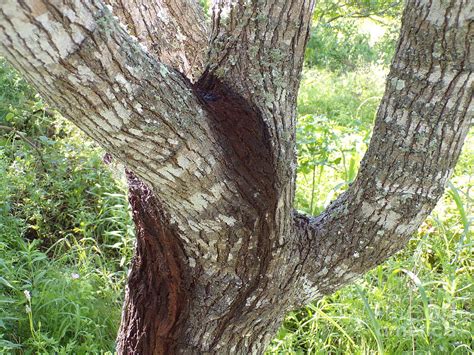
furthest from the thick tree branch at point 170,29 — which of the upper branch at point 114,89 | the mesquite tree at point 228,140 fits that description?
the upper branch at point 114,89

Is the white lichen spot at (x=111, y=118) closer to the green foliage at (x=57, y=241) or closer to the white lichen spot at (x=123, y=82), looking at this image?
the white lichen spot at (x=123, y=82)

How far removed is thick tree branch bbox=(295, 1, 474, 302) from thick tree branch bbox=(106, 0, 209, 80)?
56 cm

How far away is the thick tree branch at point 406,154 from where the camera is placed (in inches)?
48.1

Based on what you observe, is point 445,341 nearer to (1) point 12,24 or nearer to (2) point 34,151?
(1) point 12,24

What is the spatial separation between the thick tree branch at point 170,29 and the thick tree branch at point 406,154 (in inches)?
22.0

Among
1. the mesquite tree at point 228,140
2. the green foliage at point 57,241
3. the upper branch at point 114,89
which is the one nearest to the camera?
the upper branch at point 114,89

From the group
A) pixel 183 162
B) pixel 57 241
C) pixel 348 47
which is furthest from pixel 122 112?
pixel 348 47

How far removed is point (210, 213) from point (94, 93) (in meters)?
0.46

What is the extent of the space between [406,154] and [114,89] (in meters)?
0.77

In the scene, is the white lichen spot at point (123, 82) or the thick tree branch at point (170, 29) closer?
the white lichen spot at point (123, 82)

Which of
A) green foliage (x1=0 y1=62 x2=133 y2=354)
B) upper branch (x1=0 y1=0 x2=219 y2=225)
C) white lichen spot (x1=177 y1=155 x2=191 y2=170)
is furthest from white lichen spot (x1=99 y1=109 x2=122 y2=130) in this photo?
green foliage (x1=0 y1=62 x2=133 y2=354)

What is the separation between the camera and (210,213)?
4.33ft

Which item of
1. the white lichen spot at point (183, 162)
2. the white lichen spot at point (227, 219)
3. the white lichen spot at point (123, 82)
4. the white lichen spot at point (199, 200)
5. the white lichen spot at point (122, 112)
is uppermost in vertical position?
the white lichen spot at point (123, 82)

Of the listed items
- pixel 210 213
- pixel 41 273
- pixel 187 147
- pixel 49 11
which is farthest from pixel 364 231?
pixel 41 273
